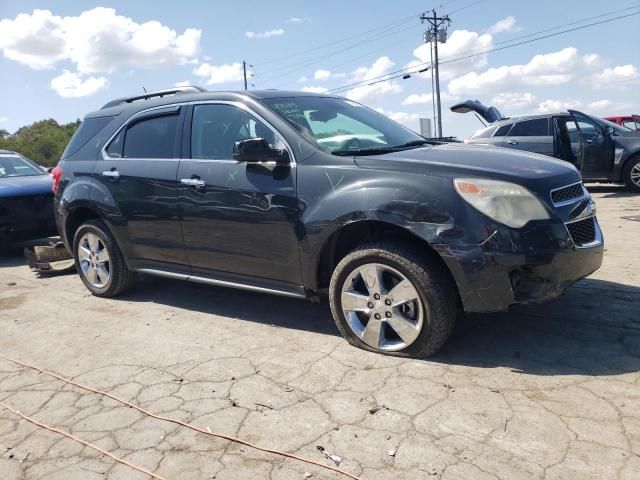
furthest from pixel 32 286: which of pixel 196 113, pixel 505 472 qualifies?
pixel 505 472

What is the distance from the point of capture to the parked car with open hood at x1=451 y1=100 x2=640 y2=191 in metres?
10.9

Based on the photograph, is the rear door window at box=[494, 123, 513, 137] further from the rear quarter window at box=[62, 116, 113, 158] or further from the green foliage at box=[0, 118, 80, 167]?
the green foliage at box=[0, 118, 80, 167]

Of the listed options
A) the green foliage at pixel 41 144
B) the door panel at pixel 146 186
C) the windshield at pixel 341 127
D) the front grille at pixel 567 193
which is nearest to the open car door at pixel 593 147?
the windshield at pixel 341 127

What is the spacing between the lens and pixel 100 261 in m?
5.41

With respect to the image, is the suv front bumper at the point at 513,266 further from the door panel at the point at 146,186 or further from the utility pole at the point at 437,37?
the utility pole at the point at 437,37

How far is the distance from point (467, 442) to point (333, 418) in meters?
0.68

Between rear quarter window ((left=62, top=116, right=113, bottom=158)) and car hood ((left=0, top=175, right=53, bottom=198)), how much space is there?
2562mm

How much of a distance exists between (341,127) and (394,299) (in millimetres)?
1489

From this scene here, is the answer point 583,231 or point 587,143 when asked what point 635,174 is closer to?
point 587,143

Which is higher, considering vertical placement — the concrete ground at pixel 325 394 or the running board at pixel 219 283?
the running board at pixel 219 283

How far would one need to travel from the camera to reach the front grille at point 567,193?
11.0 feet

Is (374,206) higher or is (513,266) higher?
(374,206)

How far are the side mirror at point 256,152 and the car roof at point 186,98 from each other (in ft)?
1.89

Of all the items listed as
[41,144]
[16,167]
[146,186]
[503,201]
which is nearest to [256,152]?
[146,186]
